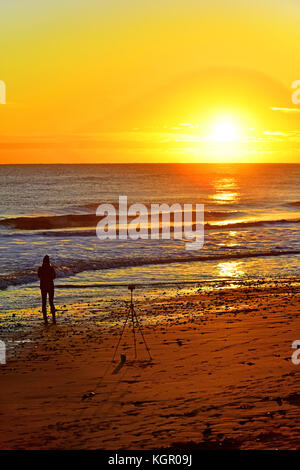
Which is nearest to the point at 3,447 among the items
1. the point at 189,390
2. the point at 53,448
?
the point at 53,448

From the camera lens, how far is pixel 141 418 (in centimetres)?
721

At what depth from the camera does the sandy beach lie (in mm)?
6660

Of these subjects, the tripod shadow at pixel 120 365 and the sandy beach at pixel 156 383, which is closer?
the sandy beach at pixel 156 383

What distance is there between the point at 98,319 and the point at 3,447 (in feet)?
23.7

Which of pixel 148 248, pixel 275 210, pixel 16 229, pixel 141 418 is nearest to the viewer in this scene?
pixel 141 418

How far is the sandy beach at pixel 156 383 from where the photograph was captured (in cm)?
666

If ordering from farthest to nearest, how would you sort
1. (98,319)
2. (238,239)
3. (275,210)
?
(275,210), (238,239), (98,319)

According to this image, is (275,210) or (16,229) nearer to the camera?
(16,229)

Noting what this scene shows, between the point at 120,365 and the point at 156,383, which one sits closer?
the point at 156,383

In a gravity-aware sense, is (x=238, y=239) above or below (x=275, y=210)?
below

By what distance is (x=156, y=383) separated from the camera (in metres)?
8.55

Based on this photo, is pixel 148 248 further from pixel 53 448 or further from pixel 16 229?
pixel 53 448

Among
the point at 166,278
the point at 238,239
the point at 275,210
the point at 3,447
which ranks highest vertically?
the point at 275,210

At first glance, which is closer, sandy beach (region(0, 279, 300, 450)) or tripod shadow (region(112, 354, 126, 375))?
sandy beach (region(0, 279, 300, 450))
